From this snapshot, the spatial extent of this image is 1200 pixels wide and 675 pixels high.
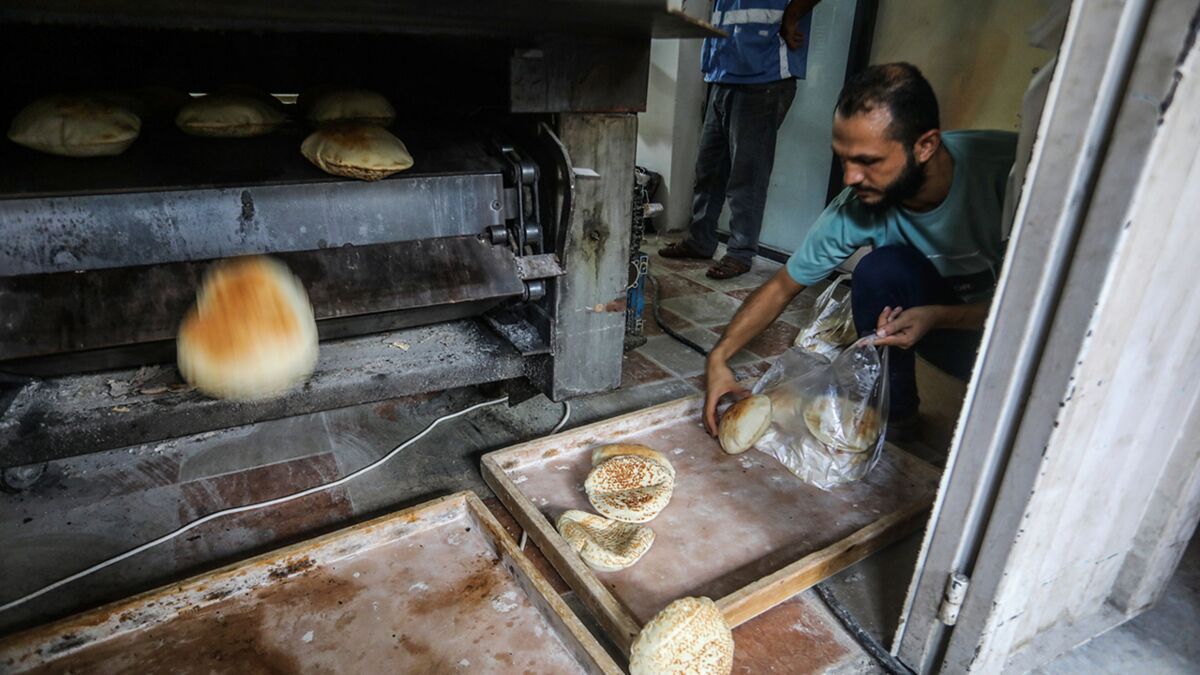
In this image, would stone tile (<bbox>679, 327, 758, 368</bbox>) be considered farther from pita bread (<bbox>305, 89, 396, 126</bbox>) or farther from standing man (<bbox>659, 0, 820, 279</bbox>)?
pita bread (<bbox>305, 89, 396, 126</bbox>)

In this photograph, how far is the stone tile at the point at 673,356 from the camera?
2350 mm

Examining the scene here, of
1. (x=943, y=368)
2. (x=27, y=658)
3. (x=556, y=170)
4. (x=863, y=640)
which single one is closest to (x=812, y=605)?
(x=863, y=640)

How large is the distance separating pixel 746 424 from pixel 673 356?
35.1 inches

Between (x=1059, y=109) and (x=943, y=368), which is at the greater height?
(x=1059, y=109)

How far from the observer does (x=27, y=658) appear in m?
1.01

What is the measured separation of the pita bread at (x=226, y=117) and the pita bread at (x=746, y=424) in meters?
1.35

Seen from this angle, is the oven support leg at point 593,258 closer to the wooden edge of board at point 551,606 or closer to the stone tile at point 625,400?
the stone tile at point 625,400

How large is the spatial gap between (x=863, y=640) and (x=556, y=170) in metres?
1.24

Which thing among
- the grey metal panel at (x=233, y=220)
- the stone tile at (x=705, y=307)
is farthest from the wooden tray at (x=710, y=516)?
the stone tile at (x=705, y=307)

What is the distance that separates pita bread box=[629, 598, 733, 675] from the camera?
0.99 meters

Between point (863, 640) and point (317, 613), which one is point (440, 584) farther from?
point (863, 640)

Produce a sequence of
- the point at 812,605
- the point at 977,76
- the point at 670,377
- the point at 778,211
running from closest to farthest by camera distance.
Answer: the point at 812,605 < the point at 670,377 < the point at 977,76 < the point at 778,211

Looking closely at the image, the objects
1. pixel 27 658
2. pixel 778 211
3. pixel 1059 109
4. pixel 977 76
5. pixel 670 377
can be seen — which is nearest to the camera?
pixel 1059 109

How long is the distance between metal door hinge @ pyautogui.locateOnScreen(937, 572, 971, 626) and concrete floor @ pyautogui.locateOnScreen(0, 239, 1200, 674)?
0.22 meters
